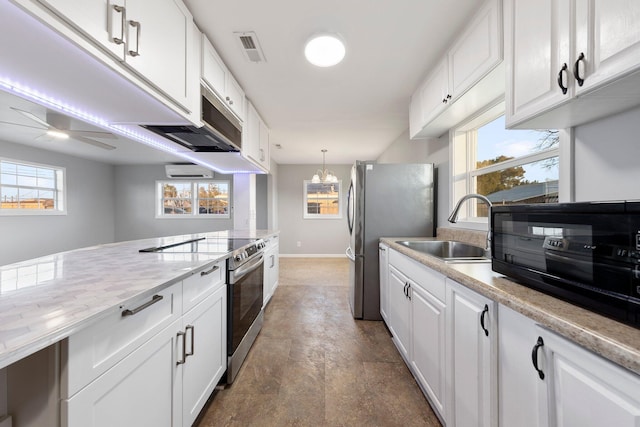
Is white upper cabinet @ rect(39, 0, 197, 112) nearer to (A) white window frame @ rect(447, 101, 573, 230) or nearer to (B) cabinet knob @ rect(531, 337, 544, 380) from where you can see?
(B) cabinet knob @ rect(531, 337, 544, 380)

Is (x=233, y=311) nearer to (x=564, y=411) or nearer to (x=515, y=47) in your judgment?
(x=564, y=411)

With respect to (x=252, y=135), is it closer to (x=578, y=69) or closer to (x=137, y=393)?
(x=137, y=393)

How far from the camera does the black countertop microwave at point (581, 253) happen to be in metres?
0.58

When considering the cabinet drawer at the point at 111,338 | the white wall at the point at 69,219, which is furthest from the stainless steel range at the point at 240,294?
the white wall at the point at 69,219

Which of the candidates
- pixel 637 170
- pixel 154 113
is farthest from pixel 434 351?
pixel 154 113

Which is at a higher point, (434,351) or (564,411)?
(564,411)

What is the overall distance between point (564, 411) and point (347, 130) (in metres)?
3.74

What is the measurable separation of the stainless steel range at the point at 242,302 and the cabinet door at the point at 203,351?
5 centimetres

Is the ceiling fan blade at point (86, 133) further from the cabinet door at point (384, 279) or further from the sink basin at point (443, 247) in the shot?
the sink basin at point (443, 247)

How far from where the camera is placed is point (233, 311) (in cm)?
170

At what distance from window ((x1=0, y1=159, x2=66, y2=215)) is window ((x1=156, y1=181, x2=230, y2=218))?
6.12 feet

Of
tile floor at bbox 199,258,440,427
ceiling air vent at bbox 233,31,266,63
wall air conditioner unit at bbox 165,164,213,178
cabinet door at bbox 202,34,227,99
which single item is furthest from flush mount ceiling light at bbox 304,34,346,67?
wall air conditioner unit at bbox 165,164,213,178

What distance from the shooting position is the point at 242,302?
1.88m

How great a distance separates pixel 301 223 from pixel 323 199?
2.83 ft
